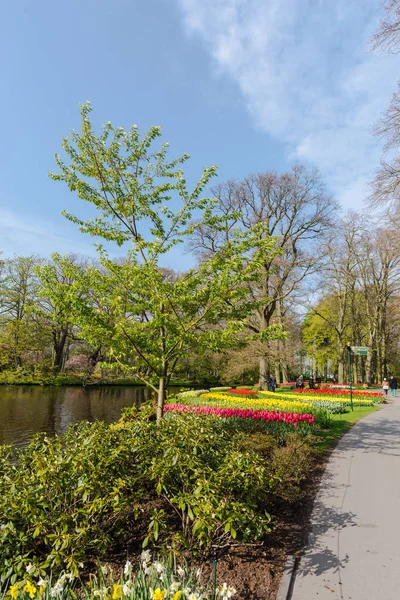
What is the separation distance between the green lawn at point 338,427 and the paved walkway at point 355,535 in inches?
51.1

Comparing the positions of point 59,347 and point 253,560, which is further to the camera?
point 59,347

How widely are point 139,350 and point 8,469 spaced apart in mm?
3369

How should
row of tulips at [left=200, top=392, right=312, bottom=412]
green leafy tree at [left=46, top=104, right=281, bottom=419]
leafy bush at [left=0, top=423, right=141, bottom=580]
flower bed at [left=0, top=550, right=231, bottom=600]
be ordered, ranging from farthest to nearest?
row of tulips at [left=200, top=392, right=312, bottom=412]
green leafy tree at [left=46, top=104, right=281, bottom=419]
leafy bush at [left=0, top=423, right=141, bottom=580]
flower bed at [left=0, top=550, right=231, bottom=600]

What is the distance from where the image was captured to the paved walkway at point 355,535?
9.25 ft

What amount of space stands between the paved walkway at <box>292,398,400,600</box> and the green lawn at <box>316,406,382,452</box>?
1298mm

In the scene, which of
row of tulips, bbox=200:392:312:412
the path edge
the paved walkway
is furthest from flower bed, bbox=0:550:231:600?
row of tulips, bbox=200:392:312:412

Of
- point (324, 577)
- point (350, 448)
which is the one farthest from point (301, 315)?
point (324, 577)

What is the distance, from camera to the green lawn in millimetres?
8109

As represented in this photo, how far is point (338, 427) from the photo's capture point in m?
10.4

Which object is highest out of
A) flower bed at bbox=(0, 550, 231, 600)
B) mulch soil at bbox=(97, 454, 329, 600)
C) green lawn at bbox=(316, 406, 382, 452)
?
flower bed at bbox=(0, 550, 231, 600)

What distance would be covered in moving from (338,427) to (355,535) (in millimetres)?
7293

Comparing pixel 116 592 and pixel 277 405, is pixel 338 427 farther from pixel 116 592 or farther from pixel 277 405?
pixel 116 592

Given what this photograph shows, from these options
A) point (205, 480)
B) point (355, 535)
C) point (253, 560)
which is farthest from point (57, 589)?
point (355, 535)

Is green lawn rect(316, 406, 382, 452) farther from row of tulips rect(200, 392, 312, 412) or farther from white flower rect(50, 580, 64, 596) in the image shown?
white flower rect(50, 580, 64, 596)
